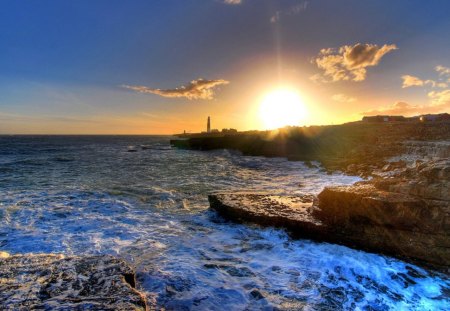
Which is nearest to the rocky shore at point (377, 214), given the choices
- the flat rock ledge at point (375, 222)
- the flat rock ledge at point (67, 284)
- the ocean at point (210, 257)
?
the flat rock ledge at point (375, 222)

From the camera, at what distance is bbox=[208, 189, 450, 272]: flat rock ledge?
6105mm

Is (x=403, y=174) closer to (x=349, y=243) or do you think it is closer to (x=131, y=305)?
(x=349, y=243)

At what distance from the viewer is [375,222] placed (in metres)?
6.62

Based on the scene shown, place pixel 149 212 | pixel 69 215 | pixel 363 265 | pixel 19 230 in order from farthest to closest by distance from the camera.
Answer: pixel 149 212 → pixel 69 215 → pixel 19 230 → pixel 363 265

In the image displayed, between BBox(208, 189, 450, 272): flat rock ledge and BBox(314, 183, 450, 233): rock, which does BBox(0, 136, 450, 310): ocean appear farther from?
BBox(314, 183, 450, 233): rock

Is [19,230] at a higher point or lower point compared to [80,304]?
lower

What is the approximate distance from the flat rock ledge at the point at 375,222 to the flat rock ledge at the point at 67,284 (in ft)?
16.0

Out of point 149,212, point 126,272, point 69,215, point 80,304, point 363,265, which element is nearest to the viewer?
point 80,304

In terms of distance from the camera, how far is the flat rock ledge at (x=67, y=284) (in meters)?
3.62

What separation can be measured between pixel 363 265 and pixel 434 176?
3.25m

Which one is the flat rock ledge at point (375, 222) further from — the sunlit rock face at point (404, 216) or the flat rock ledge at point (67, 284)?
the flat rock ledge at point (67, 284)

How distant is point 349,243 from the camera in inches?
269

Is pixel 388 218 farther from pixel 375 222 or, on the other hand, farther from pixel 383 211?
pixel 375 222

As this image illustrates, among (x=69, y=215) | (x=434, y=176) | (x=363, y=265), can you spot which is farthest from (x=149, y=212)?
(x=434, y=176)
